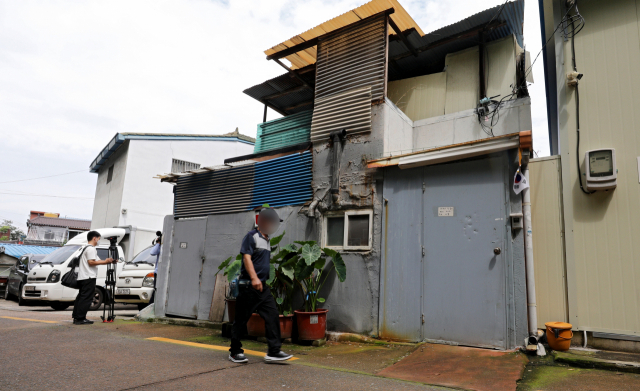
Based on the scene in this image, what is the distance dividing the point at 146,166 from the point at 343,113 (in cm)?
1365

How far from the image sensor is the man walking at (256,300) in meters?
4.62

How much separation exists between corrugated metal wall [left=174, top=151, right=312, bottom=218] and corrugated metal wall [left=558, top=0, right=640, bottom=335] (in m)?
4.18

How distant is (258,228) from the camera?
203 inches

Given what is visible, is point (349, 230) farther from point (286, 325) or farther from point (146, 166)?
point (146, 166)

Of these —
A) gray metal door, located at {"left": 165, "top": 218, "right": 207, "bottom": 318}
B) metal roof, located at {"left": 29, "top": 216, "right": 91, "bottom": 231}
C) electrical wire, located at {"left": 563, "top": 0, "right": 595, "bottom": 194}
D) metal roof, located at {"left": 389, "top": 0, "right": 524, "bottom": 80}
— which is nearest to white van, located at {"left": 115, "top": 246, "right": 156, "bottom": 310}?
gray metal door, located at {"left": 165, "top": 218, "right": 207, "bottom": 318}

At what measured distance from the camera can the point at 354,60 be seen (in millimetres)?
7512

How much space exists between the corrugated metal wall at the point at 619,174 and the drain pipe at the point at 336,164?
336cm

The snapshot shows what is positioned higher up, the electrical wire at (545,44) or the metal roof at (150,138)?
the metal roof at (150,138)

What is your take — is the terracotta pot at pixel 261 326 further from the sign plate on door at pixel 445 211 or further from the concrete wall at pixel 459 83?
the concrete wall at pixel 459 83

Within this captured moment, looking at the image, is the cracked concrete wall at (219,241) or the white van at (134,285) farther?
the white van at (134,285)

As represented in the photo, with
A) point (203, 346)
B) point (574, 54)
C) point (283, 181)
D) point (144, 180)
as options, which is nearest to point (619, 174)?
point (574, 54)

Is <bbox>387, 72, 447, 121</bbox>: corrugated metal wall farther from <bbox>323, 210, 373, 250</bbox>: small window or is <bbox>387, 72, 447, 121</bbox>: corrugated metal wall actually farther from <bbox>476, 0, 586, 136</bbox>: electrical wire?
<bbox>323, 210, 373, 250</bbox>: small window

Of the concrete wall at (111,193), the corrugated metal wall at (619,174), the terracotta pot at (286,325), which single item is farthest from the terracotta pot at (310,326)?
the concrete wall at (111,193)

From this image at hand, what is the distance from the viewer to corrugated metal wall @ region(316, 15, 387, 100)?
7.16 meters
